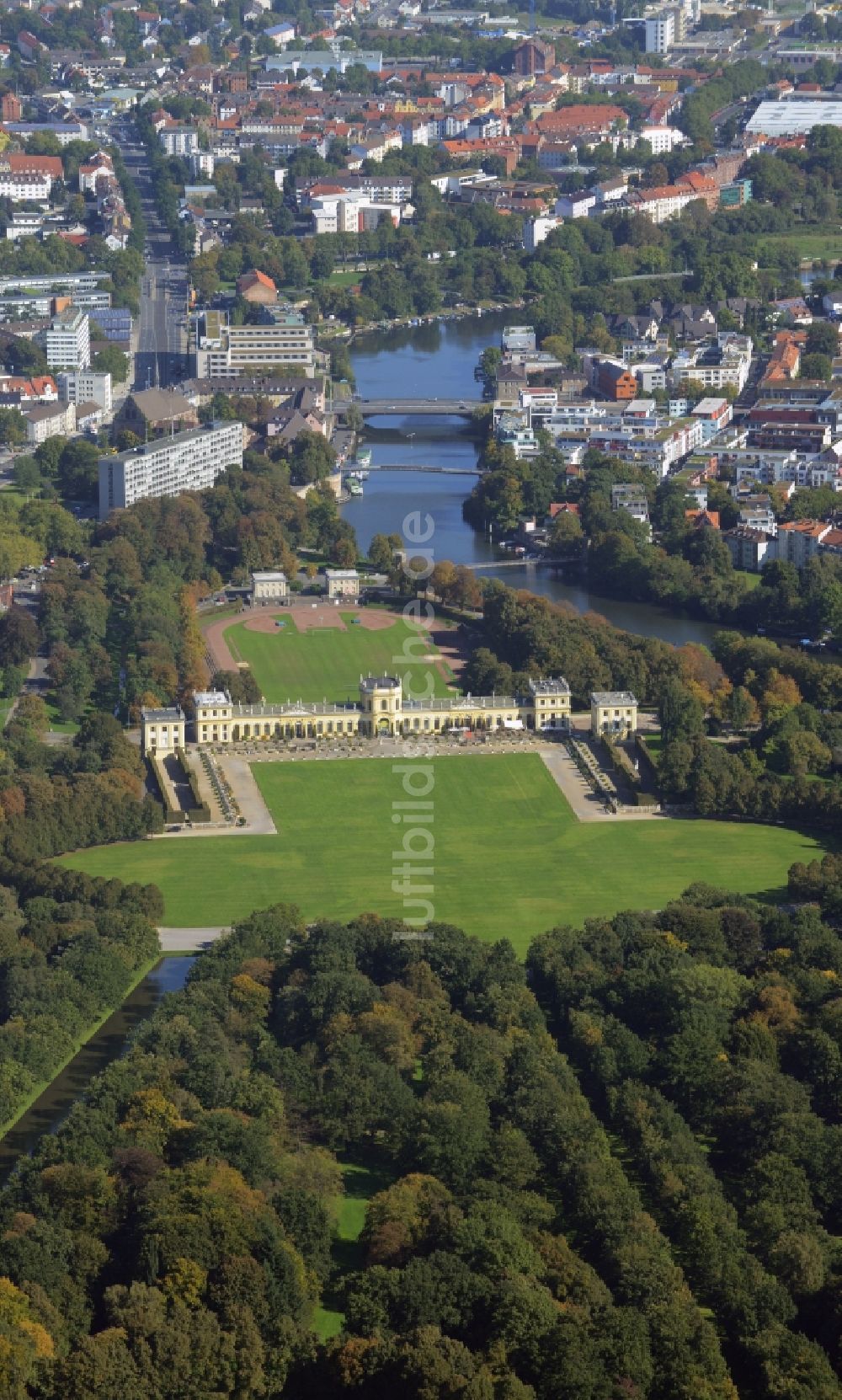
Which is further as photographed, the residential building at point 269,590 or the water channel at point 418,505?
the residential building at point 269,590

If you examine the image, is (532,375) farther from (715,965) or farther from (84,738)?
(715,965)

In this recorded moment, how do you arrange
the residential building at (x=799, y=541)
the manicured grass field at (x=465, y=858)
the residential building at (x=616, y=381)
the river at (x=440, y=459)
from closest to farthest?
the manicured grass field at (x=465, y=858) → the river at (x=440, y=459) → the residential building at (x=799, y=541) → the residential building at (x=616, y=381)

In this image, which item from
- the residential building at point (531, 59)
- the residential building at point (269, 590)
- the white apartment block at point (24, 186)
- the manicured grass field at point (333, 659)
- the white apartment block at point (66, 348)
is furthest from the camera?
the residential building at point (531, 59)

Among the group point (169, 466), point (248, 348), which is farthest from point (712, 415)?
point (169, 466)

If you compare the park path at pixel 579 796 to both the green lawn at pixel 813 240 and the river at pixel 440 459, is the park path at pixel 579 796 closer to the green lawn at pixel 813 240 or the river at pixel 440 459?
the river at pixel 440 459

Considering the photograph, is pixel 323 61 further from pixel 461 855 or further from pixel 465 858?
pixel 465 858

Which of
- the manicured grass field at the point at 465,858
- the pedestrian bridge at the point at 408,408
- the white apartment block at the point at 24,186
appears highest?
the white apartment block at the point at 24,186

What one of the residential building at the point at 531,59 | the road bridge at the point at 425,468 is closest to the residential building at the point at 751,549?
the road bridge at the point at 425,468

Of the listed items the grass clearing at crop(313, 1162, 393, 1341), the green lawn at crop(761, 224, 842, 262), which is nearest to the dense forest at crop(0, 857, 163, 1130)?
the grass clearing at crop(313, 1162, 393, 1341)
